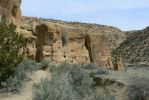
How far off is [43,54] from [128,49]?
41.0 metres

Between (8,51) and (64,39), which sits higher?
(64,39)

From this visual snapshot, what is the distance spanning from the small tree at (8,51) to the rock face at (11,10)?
4.81 m

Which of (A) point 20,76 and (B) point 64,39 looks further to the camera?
(B) point 64,39

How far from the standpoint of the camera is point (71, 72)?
1919 cm

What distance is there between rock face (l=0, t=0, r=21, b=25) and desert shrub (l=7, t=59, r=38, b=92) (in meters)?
4.46

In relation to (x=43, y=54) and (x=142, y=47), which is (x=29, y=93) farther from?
(x=142, y=47)

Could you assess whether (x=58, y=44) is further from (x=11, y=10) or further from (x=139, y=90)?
(x=139, y=90)

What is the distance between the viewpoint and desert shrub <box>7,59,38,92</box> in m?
16.1

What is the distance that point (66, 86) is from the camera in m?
15.9

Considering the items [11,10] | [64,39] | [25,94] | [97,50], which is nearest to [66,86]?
[25,94]

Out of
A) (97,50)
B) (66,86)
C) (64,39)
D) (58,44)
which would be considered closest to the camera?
(66,86)

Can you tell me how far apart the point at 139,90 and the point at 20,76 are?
5.01 meters

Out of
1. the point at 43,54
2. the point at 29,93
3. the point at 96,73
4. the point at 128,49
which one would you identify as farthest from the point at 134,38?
the point at 29,93

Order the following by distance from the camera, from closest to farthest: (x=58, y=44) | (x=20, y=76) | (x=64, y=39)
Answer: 1. (x=20, y=76)
2. (x=58, y=44)
3. (x=64, y=39)
